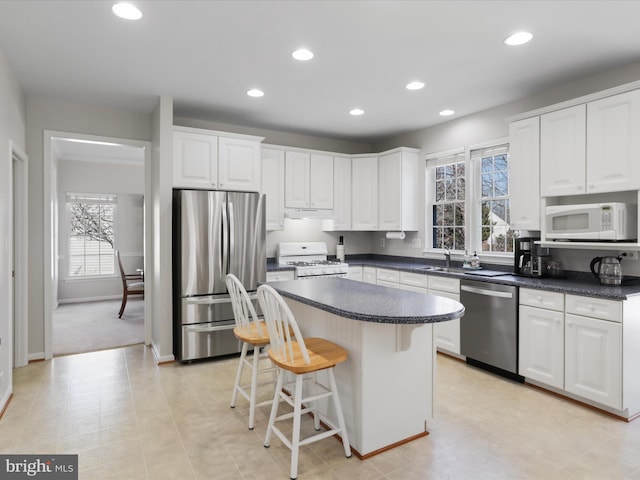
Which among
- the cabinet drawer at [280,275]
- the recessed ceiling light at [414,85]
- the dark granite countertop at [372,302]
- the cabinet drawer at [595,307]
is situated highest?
the recessed ceiling light at [414,85]

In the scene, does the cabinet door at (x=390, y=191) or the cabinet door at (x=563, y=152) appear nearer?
the cabinet door at (x=563, y=152)

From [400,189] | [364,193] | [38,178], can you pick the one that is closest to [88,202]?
[38,178]

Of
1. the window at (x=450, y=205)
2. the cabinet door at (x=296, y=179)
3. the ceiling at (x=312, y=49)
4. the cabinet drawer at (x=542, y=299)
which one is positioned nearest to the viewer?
the ceiling at (x=312, y=49)

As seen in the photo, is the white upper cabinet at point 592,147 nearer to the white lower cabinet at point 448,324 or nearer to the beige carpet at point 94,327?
the white lower cabinet at point 448,324

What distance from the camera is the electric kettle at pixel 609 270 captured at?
10.1ft

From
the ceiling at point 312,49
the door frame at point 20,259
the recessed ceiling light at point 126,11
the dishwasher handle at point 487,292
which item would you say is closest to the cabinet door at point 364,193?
the ceiling at point 312,49

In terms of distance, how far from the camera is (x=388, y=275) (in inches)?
193

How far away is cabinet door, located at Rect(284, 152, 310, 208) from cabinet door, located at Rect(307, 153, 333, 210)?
0.06m

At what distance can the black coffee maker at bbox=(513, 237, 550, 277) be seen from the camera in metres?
3.63

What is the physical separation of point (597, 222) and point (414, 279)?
1.89m

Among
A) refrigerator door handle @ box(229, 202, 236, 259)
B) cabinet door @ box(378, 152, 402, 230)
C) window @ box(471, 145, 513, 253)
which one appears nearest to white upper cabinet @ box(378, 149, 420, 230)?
cabinet door @ box(378, 152, 402, 230)

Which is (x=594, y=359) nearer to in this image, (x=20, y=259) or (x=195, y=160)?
(x=195, y=160)

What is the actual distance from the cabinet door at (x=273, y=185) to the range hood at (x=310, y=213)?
11cm

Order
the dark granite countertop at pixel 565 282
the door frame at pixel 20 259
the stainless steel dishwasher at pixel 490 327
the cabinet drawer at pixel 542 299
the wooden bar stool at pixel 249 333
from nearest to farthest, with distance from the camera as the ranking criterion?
the wooden bar stool at pixel 249 333 → the dark granite countertop at pixel 565 282 → the cabinet drawer at pixel 542 299 → the stainless steel dishwasher at pixel 490 327 → the door frame at pixel 20 259
